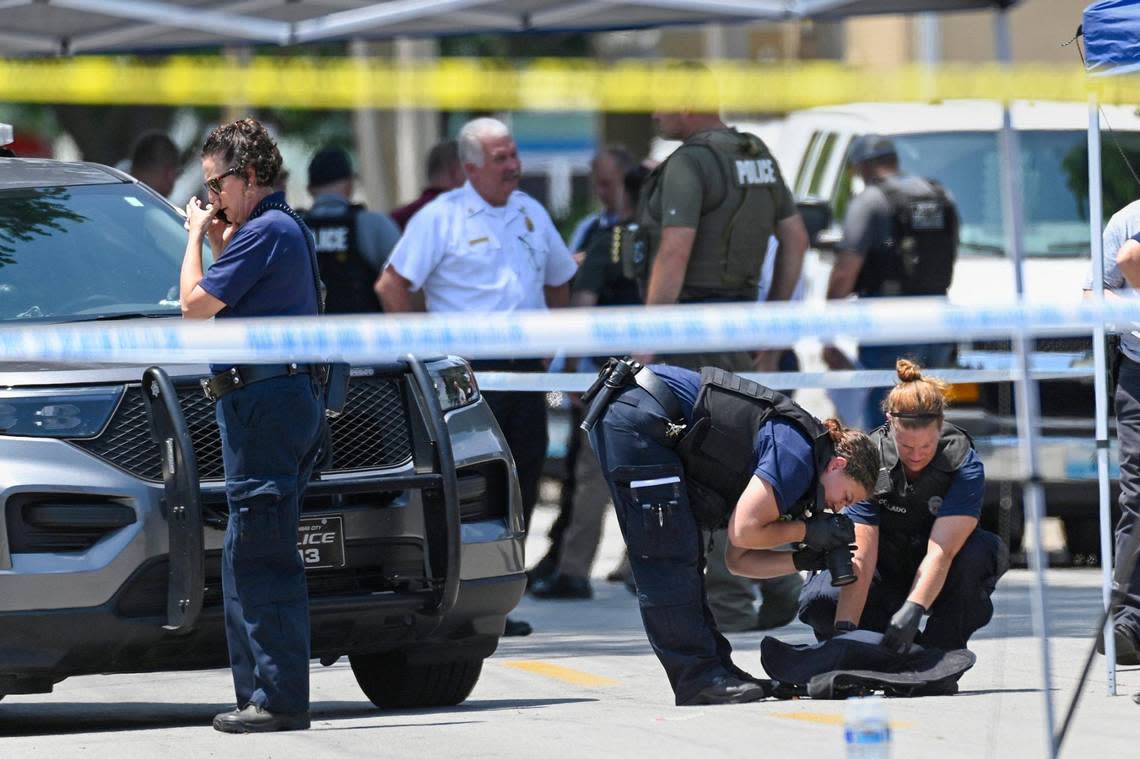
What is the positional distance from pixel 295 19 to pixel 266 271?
477cm

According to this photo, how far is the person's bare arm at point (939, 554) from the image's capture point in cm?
648

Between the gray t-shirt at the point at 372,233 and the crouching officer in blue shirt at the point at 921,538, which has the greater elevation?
the gray t-shirt at the point at 372,233

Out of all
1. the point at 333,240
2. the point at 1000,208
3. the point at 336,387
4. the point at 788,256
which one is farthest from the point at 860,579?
the point at 1000,208

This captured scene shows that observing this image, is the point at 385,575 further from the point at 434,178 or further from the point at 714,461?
the point at 434,178

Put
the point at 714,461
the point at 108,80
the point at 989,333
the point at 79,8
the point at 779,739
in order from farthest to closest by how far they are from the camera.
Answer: the point at 108,80, the point at 79,8, the point at 714,461, the point at 779,739, the point at 989,333

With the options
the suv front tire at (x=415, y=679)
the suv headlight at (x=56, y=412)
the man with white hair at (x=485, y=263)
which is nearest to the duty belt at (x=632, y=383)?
the suv front tire at (x=415, y=679)

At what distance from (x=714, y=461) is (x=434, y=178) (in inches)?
190

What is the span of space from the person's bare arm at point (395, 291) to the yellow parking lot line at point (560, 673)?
6.20ft

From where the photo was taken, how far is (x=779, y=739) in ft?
18.1

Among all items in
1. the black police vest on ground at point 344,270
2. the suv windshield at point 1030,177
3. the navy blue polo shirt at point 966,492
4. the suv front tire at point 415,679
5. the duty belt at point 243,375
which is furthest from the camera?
the suv windshield at point 1030,177

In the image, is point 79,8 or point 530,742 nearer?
point 530,742

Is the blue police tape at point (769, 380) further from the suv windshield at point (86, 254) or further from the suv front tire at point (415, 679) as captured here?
the suv front tire at point (415, 679)

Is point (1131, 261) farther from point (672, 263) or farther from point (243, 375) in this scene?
point (243, 375)

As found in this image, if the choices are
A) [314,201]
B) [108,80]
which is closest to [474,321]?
[314,201]
